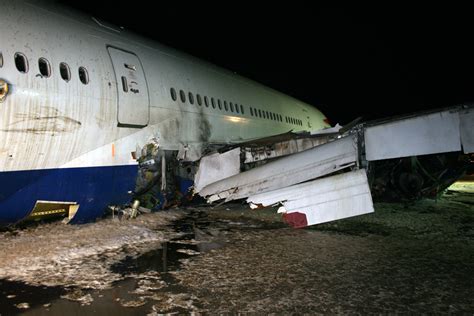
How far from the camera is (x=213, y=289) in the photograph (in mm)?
4156

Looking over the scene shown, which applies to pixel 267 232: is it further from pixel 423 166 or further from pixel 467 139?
pixel 423 166

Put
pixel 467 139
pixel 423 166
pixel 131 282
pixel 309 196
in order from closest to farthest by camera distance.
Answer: pixel 131 282 → pixel 467 139 → pixel 309 196 → pixel 423 166

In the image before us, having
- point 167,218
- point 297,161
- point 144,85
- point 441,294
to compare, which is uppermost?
point 144,85

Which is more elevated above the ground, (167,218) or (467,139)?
(467,139)

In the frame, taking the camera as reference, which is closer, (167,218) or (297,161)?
(297,161)

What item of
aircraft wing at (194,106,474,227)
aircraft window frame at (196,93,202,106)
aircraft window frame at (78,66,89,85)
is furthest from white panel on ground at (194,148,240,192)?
aircraft window frame at (78,66,89,85)

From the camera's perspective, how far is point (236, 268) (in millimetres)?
4898

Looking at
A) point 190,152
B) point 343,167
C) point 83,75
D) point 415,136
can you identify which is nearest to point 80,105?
point 83,75

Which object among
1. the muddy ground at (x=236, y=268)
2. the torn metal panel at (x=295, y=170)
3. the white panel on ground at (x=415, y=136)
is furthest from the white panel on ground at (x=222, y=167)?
the white panel on ground at (x=415, y=136)

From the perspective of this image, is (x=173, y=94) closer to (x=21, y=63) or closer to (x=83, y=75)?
(x=83, y=75)

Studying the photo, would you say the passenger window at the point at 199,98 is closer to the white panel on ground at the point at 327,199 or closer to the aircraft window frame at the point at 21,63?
the white panel on ground at the point at 327,199

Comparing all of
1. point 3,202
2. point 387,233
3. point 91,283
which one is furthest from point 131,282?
point 387,233

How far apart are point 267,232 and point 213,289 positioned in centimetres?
307

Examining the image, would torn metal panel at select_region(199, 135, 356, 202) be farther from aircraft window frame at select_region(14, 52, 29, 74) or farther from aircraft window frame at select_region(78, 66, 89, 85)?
aircraft window frame at select_region(14, 52, 29, 74)
